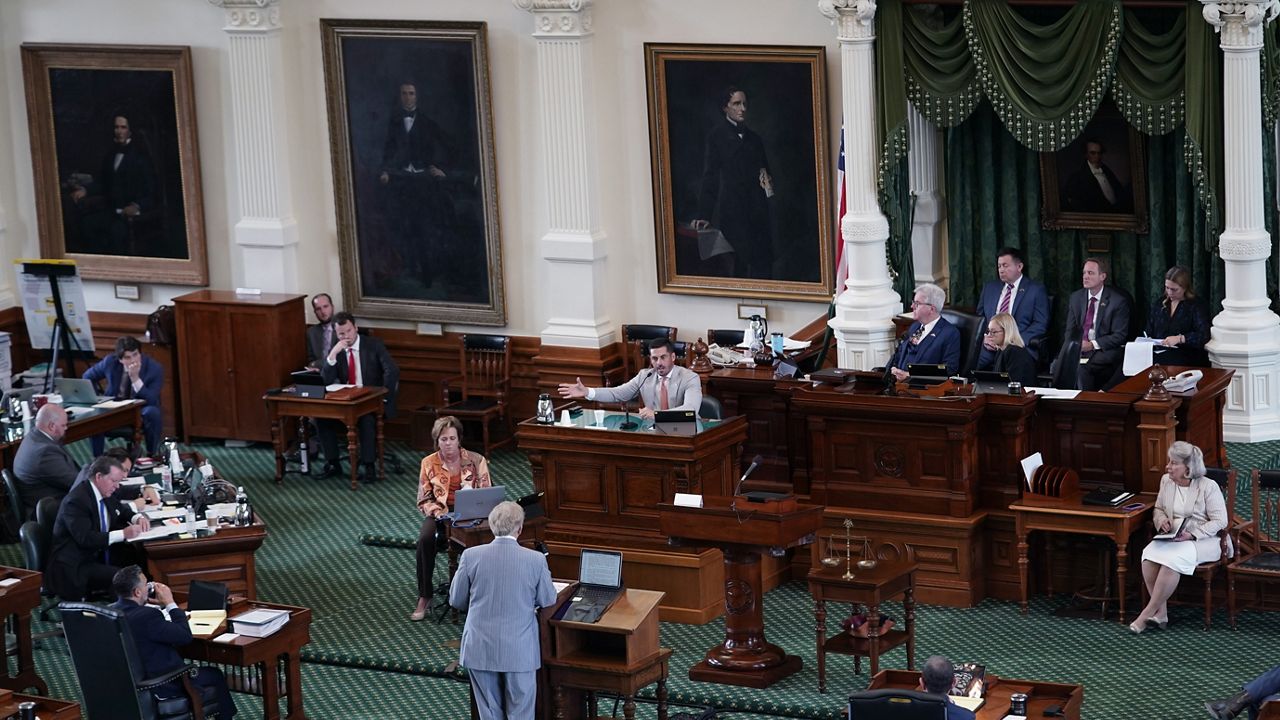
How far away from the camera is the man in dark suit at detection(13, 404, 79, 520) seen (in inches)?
504

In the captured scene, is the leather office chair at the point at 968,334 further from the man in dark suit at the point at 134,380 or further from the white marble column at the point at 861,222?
the man in dark suit at the point at 134,380

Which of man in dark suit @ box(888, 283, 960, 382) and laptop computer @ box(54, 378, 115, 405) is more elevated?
man in dark suit @ box(888, 283, 960, 382)

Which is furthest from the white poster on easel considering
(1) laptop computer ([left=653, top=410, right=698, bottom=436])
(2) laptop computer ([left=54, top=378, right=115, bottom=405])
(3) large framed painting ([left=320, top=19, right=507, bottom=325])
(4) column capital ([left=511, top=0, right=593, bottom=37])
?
(1) laptop computer ([left=653, top=410, right=698, bottom=436])

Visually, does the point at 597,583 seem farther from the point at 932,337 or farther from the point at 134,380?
the point at 134,380

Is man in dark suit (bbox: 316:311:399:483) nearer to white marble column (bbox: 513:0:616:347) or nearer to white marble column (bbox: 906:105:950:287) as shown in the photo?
white marble column (bbox: 513:0:616:347)

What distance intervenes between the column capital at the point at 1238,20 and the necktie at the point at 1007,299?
2.09 meters

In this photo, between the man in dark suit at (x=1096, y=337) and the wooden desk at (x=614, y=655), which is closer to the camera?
the wooden desk at (x=614, y=655)

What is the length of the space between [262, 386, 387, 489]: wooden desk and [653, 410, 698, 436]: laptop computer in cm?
369

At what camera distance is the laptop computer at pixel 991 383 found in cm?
1197

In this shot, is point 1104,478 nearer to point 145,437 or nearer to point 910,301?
point 910,301

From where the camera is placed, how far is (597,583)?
9.92 metres

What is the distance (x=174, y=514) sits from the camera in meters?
12.1

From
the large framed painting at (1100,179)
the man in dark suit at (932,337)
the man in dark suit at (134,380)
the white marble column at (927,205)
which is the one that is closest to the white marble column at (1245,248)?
the large framed painting at (1100,179)

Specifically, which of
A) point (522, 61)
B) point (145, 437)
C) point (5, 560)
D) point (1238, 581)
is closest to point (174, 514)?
point (5, 560)
